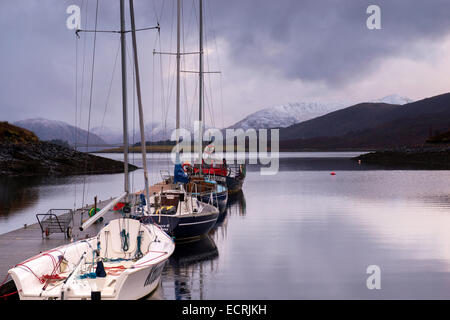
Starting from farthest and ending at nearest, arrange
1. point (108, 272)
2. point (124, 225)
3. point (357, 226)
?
point (357, 226), point (124, 225), point (108, 272)

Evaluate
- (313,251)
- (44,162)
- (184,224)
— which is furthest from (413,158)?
(184,224)

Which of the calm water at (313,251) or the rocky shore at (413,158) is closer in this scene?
the calm water at (313,251)

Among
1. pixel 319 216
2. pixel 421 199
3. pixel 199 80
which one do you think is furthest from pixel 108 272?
pixel 421 199

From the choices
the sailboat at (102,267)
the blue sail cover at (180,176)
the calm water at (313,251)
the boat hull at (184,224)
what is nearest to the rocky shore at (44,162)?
the calm water at (313,251)

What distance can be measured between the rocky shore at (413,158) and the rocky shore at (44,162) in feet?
231

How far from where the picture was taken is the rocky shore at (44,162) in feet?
250

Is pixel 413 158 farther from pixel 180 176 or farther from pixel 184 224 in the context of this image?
pixel 184 224

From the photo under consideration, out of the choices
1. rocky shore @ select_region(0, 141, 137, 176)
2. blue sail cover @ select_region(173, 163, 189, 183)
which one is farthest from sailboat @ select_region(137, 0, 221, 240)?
rocky shore @ select_region(0, 141, 137, 176)

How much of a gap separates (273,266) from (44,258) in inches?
380

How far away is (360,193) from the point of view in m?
46.6

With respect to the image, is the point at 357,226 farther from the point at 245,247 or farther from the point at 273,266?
the point at 273,266

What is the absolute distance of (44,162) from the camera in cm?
8238

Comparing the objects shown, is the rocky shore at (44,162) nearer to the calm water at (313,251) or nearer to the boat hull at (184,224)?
the calm water at (313,251)
